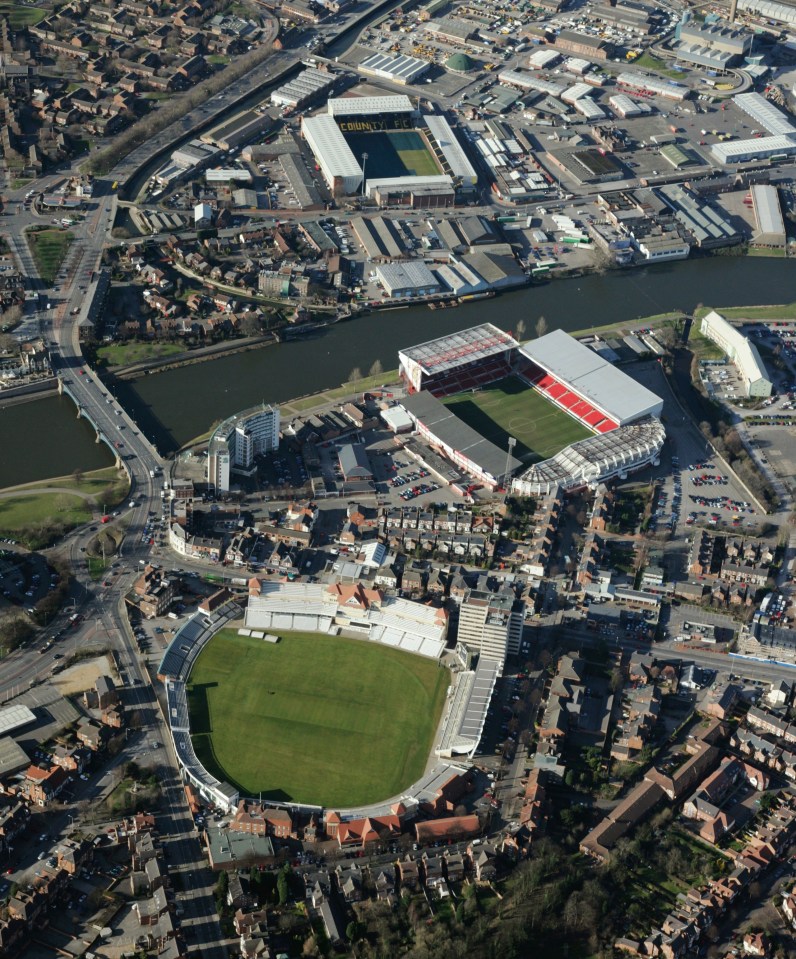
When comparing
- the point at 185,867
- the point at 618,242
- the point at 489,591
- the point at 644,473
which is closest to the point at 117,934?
the point at 185,867

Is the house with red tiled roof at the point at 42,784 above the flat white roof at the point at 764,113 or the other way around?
the other way around

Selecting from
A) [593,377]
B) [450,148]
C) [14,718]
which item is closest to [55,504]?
[14,718]

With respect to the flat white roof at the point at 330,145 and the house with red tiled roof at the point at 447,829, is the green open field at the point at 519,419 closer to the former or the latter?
the house with red tiled roof at the point at 447,829

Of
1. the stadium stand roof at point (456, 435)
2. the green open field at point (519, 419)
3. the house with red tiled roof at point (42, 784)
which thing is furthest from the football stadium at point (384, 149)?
the house with red tiled roof at point (42, 784)

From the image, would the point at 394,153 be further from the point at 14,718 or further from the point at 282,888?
the point at 282,888

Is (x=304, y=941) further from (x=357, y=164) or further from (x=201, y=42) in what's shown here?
(x=201, y=42)

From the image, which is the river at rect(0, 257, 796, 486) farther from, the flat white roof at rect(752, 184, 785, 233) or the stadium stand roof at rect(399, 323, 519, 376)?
the stadium stand roof at rect(399, 323, 519, 376)
